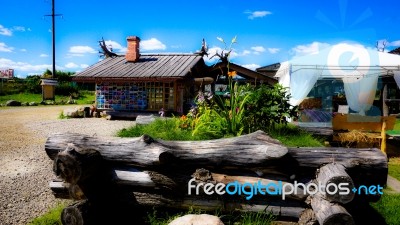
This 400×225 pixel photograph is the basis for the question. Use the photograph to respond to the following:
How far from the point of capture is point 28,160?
739cm

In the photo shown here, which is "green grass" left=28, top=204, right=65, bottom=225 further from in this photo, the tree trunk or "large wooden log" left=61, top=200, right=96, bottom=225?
the tree trunk

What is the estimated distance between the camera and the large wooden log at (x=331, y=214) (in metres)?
3.17

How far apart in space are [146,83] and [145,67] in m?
1.16

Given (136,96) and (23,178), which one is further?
(136,96)

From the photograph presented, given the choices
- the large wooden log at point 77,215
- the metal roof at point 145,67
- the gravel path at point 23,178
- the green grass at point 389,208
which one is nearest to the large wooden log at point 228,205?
the large wooden log at point 77,215

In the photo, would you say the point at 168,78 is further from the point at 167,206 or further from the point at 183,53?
the point at 167,206

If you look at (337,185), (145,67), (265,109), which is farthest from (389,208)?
(145,67)

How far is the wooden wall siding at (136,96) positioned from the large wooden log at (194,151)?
11.7 m

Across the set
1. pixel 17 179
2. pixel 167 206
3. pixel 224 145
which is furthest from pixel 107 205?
Answer: pixel 17 179

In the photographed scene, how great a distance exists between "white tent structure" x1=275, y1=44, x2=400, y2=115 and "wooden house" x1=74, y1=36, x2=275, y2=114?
350cm

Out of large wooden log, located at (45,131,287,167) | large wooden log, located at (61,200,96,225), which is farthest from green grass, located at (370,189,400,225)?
large wooden log, located at (61,200,96,225)

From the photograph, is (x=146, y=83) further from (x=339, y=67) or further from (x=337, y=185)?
(x=337, y=185)

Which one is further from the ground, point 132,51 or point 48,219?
point 132,51

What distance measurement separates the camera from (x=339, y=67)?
11844 millimetres
